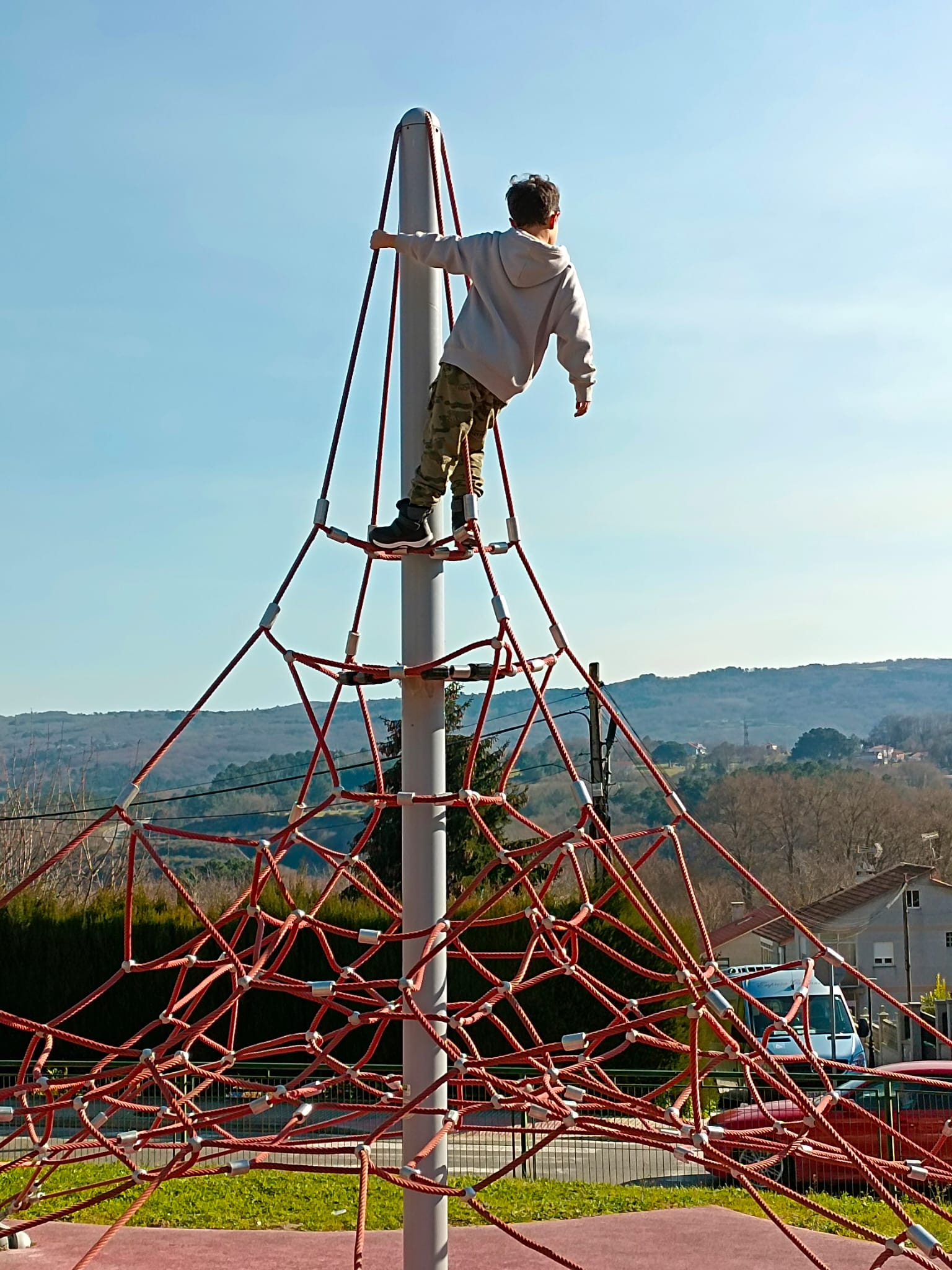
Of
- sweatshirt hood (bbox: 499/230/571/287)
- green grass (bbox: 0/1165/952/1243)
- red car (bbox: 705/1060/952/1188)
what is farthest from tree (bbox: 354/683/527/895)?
sweatshirt hood (bbox: 499/230/571/287)

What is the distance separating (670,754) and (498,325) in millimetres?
85857

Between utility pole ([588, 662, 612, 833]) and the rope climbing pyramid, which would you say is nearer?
the rope climbing pyramid

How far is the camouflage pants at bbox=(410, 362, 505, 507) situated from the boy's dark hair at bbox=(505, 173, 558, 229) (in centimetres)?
41

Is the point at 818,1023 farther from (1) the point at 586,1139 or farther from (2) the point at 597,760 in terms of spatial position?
(1) the point at 586,1139

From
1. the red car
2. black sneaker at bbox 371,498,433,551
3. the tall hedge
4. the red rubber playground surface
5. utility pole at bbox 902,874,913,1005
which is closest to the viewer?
black sneaker at bbox 371,498,433,551

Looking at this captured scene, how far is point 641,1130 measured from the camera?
3170 mm

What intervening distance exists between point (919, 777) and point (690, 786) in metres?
21.6

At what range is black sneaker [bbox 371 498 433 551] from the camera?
148 inches

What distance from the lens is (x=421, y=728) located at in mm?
3803

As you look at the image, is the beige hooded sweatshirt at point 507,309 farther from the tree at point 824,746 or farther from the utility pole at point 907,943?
the tree at point 824,746

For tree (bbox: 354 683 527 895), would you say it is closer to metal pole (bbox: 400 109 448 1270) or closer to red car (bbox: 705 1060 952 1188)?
red car (bbox: 705 1060 952 1188)

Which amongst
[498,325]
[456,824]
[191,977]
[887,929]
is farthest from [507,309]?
[887,929]

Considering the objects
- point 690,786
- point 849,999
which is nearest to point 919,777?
point 690,786

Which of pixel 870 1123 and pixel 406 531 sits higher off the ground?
pixel 406 531
